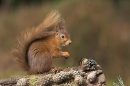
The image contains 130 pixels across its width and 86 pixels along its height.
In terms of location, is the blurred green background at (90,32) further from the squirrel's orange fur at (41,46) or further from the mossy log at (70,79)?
the mossy log at (70,79)

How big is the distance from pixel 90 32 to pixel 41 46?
4387 mm

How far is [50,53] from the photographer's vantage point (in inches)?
147

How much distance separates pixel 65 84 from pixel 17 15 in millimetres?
7354

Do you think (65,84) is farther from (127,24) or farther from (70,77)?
(127,24)

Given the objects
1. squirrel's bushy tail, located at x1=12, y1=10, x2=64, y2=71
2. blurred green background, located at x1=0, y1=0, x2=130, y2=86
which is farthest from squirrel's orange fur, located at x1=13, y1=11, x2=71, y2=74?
Answer: blurred green background, located at x1=0, y1=0, x2=130, y2=86

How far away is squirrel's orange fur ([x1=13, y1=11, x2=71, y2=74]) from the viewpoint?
367 cm

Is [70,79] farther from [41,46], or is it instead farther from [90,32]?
[90,32]

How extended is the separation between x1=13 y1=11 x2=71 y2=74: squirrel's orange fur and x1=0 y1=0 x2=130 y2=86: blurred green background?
2.61m

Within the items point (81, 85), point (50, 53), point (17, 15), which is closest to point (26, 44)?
point (50, 53)

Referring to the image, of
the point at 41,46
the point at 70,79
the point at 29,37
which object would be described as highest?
the point at 29,37

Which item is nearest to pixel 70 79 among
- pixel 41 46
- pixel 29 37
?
pixel 41 46

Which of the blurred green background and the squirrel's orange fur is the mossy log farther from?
the blurred green background

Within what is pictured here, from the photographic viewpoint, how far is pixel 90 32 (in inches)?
317

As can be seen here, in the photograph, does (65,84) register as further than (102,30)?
No
